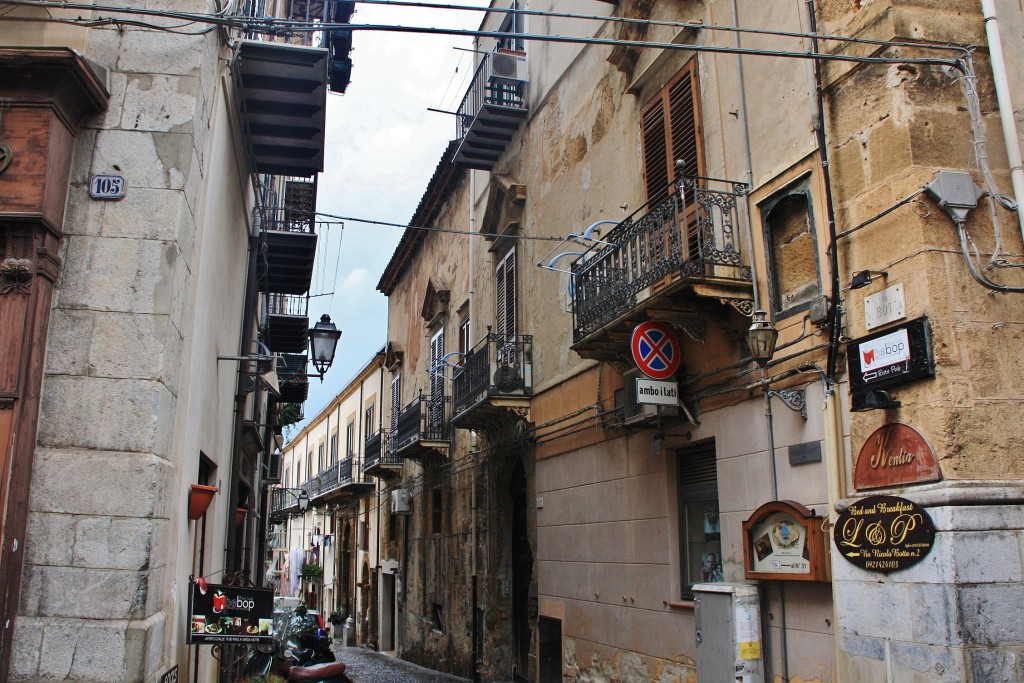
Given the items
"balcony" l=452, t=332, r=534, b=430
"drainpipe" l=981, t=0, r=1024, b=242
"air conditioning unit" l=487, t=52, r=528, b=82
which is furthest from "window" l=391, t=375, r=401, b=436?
"drainpipe" l=981, t=0, r=1024, b=242

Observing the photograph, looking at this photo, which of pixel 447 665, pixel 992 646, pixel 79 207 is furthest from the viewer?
pixel 447 665

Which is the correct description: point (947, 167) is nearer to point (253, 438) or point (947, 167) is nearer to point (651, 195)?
point (651, 195)

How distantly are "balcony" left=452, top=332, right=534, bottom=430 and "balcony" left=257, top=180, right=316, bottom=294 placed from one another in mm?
3214

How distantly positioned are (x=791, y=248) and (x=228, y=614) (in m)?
5.60

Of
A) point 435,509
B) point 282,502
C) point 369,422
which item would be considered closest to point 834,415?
point 435,509

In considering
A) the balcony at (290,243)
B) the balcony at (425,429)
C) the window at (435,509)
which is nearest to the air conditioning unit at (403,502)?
the balcony at (425,429)

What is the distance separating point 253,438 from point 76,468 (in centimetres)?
916

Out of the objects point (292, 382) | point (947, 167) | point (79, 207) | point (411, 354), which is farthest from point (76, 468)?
point (411, 354)

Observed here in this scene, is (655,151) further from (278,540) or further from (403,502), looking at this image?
(278,540)

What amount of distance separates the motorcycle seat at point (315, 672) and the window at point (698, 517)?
17.1ft

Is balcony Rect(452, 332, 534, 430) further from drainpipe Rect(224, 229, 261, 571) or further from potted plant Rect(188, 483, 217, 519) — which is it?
potted plant Rect(188, 483, 217, 519)

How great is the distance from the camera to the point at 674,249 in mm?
8391

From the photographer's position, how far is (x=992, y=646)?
565 centimetres

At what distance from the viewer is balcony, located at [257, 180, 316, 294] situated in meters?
13.5
